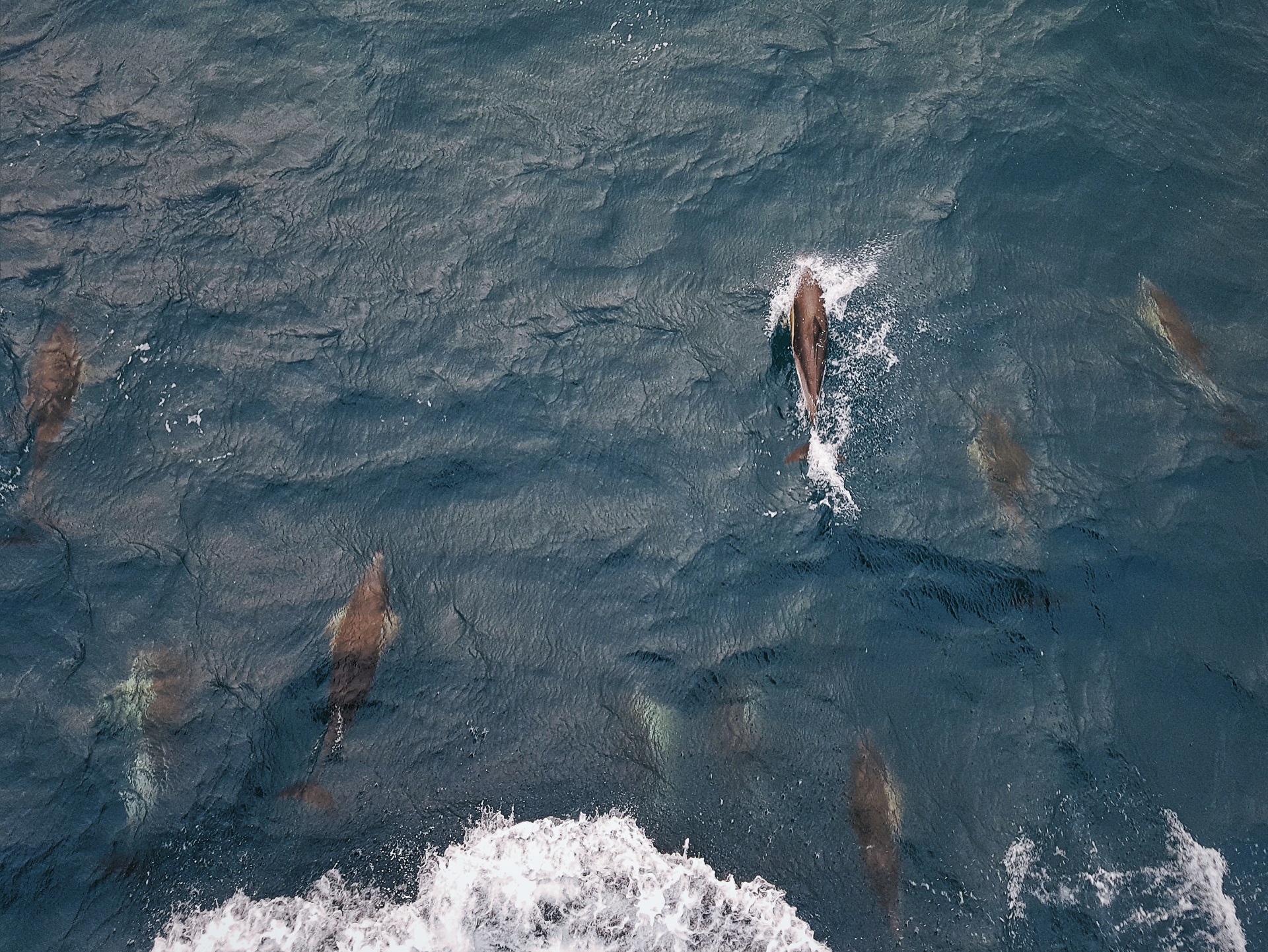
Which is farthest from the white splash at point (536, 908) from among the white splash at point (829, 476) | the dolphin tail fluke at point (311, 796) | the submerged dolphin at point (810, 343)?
the submerged dolphin at point (810, 343)

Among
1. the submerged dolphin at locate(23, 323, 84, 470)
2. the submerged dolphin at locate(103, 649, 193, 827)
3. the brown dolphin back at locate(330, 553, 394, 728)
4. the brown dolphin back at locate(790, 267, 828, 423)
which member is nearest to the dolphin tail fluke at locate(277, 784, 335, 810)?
the brown dolphin back at locate(330, 553, 394, 728)

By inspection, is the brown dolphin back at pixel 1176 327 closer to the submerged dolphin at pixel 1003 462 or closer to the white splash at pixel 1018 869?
the submerged dolphin at pixel 1003 462

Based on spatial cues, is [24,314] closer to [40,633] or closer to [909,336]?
[40,633]

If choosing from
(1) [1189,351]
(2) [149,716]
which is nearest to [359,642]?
(2) [149,716]

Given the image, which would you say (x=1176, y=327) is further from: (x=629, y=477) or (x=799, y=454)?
(x=629, y=477)

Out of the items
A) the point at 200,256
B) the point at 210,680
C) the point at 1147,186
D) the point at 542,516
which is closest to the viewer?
the point at 210,680

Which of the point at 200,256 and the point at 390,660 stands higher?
the point at 200,256

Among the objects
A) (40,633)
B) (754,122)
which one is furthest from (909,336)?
(40,633)
